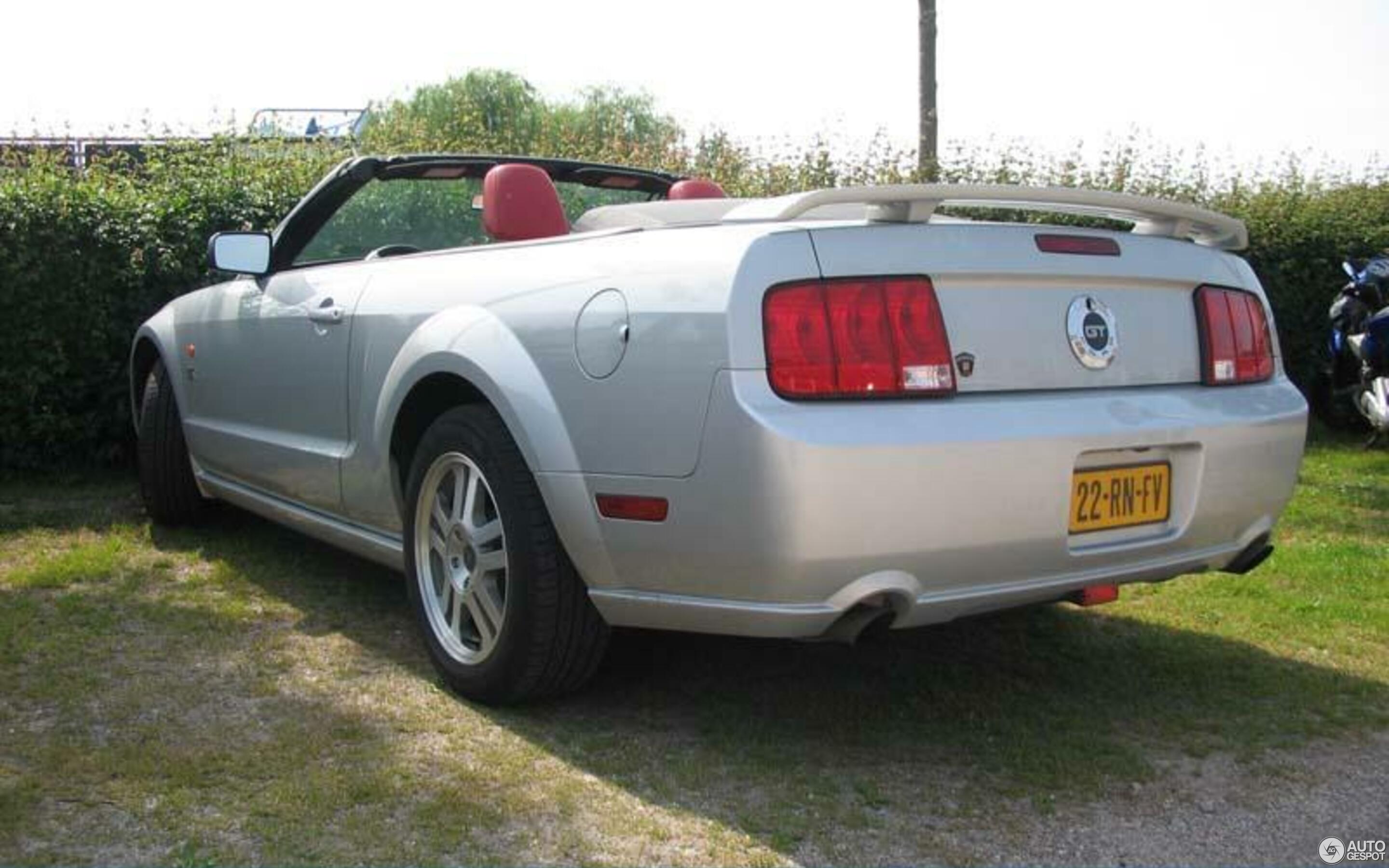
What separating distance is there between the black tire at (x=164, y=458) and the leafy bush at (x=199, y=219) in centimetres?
136

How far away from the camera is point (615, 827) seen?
281 centimetres

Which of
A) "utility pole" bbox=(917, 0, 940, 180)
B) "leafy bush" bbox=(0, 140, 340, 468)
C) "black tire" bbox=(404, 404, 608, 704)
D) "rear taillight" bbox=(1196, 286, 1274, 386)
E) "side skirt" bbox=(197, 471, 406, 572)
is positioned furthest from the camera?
"utility pole" bbox=(917, 0, 940, 180)

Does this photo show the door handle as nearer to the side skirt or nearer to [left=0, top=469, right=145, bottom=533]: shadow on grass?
the side skirt

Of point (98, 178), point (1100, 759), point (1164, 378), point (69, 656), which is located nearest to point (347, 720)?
point (69, 656)

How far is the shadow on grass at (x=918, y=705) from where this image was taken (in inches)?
124

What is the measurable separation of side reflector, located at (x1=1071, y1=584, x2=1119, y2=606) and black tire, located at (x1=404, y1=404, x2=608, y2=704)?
114 centimetres

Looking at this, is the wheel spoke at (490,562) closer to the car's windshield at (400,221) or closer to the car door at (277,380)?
the car door at (277,380)

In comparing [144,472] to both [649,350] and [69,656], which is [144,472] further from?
[649,350]

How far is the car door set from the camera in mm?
4215

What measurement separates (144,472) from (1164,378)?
411cm

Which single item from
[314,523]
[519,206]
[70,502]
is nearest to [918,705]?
[519,206]

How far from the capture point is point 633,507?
9.87ft

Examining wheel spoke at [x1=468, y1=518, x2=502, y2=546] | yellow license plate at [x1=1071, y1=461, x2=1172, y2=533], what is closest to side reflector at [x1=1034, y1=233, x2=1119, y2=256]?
yellow license plate at [x1=1071, y1=461, x2=1172, y2=533]

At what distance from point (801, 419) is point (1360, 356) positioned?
703cm
